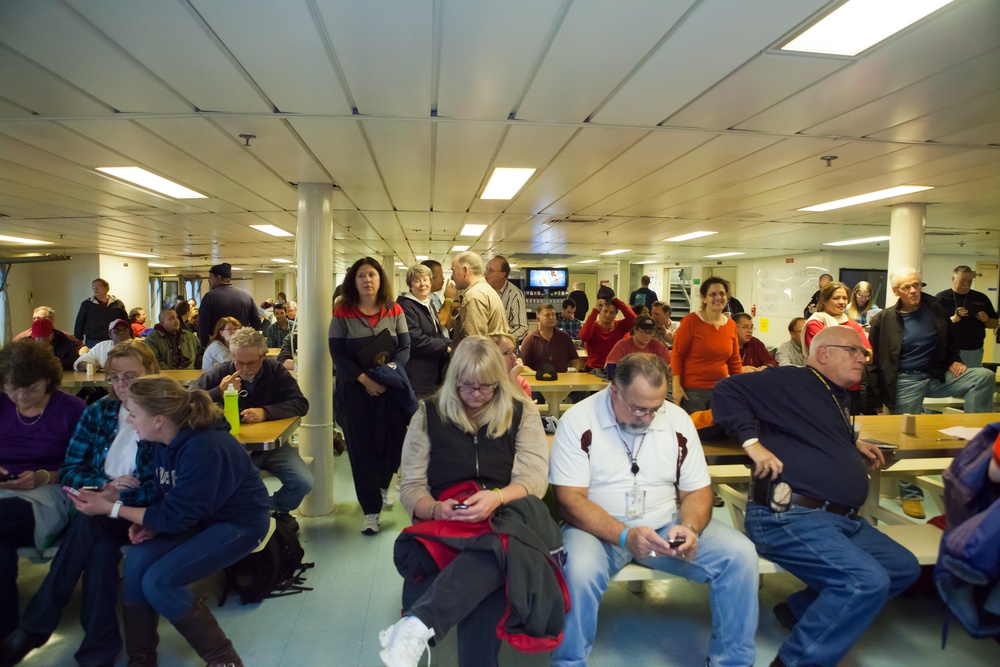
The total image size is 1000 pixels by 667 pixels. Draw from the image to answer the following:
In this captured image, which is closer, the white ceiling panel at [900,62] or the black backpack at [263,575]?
the white ceiling panel at [900,62]

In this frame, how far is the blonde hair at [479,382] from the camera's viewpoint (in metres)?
2.35

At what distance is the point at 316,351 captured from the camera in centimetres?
427

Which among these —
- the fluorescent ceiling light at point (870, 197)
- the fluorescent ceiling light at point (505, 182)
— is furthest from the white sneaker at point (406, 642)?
the fluorescent ceiling light at point (870, 197)

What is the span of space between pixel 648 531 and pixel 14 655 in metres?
2.71

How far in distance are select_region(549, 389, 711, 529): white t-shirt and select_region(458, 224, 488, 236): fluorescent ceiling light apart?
596cm

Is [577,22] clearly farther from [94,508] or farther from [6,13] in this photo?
[94,508]

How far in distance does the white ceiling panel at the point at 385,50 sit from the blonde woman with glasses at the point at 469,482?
1.23 meters

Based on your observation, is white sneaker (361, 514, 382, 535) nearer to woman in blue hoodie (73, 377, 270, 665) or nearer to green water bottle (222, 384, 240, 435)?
green water bottle (222, 384, 240, 435)

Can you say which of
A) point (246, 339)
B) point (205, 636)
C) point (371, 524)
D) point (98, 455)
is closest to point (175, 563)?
point (205, 636)

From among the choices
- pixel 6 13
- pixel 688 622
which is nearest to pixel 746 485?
pixel 688 622

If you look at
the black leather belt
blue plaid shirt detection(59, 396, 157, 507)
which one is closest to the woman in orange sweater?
the black leather belt

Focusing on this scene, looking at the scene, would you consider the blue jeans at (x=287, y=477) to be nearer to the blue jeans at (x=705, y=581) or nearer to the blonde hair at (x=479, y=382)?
the blonde hair at (x=479, y=382)

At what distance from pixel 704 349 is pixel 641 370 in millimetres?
2379

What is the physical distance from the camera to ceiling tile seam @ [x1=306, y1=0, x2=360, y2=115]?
75.3 inches
